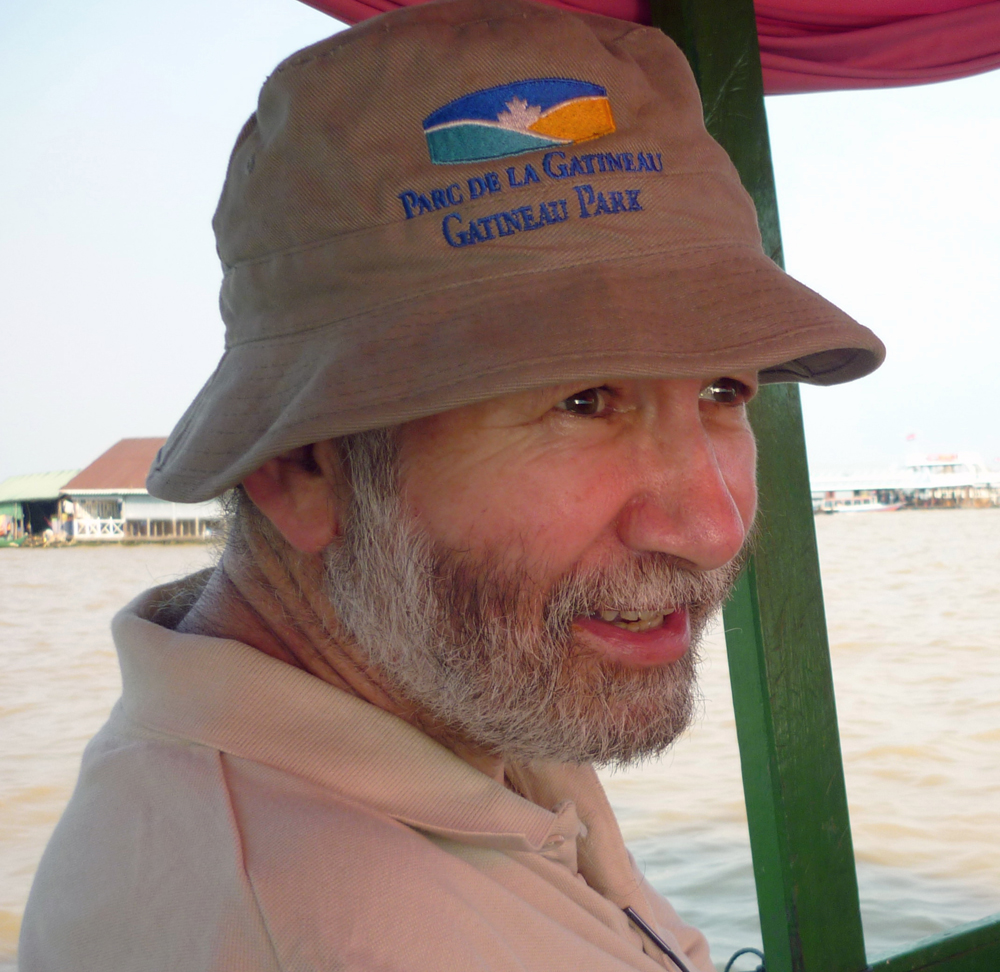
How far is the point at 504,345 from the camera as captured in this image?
2.71ft

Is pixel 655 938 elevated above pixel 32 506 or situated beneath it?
situated beneath

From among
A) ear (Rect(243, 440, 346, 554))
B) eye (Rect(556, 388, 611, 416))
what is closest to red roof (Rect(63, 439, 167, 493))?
ear (Rect(243, 440, 346, 554))

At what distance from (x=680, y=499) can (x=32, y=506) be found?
12.7 meters

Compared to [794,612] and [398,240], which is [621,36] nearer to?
[398,240]

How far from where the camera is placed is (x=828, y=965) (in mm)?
2000

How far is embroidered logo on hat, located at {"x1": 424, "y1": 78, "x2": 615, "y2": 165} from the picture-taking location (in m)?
0.89

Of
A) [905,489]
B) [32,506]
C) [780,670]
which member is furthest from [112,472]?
[905,489]

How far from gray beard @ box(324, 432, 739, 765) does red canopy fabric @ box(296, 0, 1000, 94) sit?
1.84 metres

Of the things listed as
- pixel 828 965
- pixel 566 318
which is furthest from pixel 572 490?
pixel 828 965

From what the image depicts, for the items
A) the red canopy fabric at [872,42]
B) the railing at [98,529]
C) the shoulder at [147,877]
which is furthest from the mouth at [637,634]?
the railing at [98,529]

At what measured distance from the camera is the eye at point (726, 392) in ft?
3.62

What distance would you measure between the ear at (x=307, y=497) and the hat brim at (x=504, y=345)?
0.07m

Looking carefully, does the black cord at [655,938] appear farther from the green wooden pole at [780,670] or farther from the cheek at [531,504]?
the green wooden pole at [780,670]

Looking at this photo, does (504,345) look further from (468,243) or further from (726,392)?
(726,392)
